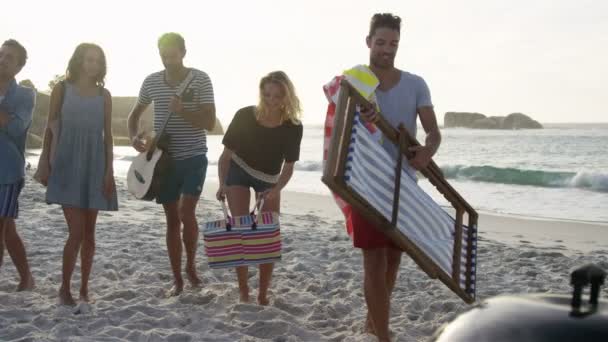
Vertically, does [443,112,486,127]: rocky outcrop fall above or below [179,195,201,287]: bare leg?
above

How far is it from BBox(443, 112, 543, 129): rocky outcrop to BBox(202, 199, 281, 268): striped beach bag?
76095 millimetres

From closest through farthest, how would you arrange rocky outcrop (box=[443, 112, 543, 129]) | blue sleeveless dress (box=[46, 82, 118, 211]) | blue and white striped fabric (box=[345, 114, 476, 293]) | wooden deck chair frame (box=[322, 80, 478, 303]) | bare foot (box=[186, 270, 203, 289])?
1. wooden deck chair frame (box=[322, 80, 478, 303])
2. blue and white striped fabric (box=[345, 114, 476, 293])
3. blue sleeveless dress (box=[46, 82, 118, 211])
4. bare foot (box=[186, 270, 203, 289])
5. rocky outcrop (box=[443, 112, 543, 129])

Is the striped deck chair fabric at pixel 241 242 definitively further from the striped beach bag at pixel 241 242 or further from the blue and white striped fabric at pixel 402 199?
→ the blue and white striped fabric at pixel 402 199

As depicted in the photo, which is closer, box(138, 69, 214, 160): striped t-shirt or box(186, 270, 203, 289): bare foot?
box(138, 69, 214, 160): striped t-shirt

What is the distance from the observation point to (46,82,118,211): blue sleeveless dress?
170 inches

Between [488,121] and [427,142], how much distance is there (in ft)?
268

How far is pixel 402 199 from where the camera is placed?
3.04 meters

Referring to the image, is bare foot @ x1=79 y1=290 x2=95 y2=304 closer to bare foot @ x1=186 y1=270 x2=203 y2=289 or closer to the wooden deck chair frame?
bare foot @ x1=186 y1=270 x2=203 y2=289

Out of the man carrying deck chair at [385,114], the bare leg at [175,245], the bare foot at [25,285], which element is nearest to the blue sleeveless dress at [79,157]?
the bare leg at [175,245]

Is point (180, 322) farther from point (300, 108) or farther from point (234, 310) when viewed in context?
point (300, 108)

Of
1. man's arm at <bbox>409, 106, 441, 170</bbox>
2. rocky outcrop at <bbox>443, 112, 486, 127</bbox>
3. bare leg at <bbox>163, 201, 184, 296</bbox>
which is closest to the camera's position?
man's arm at <bbox>409, 106, 441, 170</bbox>

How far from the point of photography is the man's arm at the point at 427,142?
3.14 m

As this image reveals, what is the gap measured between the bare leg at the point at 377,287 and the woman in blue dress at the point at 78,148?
187 centimetres

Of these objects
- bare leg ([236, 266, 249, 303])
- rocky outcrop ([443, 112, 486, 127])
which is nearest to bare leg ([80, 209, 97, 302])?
bare leg ([236, 266, 249, 303])
